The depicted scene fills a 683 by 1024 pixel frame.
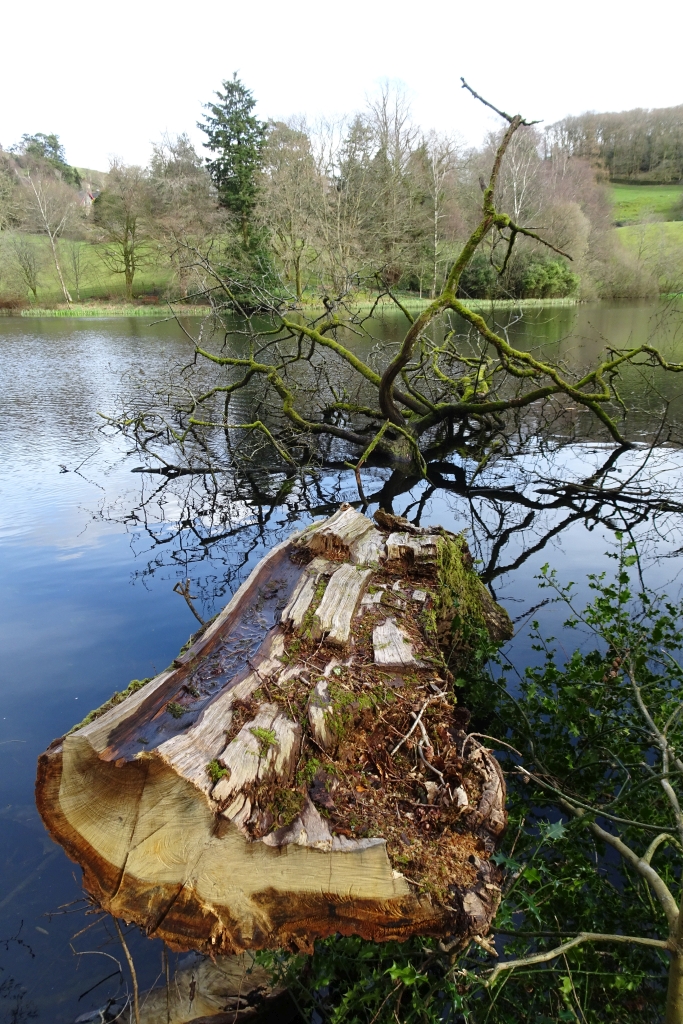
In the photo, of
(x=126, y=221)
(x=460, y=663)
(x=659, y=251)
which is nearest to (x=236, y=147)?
(x=126, y=221)

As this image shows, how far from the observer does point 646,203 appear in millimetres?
63781

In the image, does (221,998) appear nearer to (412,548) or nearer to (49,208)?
(412,548)

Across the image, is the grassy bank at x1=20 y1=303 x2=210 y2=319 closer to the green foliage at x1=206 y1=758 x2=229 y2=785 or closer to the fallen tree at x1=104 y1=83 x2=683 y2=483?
the fallen tree at x1=104 y1=83 x2=683 y2=483

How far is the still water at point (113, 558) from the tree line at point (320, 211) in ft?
64.3

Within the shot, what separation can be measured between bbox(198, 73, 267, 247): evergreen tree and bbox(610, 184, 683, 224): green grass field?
106ft

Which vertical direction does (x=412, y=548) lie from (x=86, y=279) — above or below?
below

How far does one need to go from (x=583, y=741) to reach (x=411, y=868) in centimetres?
→ 184

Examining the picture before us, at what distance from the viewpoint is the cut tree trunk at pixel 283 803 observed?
1.97m

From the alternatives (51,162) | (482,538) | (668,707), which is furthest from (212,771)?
(51,162)

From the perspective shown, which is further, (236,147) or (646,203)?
(646,203)

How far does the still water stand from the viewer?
2.98 meters

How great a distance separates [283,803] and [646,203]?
7803 cm

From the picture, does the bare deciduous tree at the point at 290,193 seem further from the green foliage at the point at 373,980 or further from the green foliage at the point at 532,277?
the green foliage at the point at 373,980

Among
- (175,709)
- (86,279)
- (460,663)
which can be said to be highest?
(86,279)
